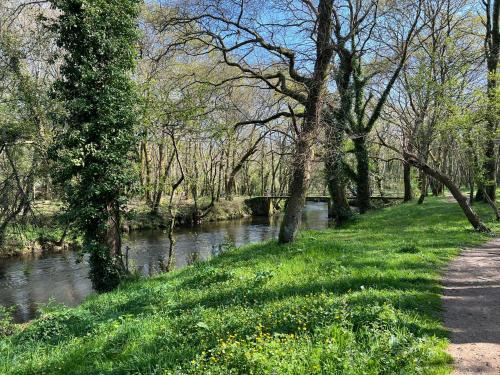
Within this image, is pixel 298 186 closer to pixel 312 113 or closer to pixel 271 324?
pixel 312 113

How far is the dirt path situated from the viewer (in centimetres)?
451

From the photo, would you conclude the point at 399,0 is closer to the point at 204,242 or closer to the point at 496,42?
the point at 496,42

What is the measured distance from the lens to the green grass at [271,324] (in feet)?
14.3

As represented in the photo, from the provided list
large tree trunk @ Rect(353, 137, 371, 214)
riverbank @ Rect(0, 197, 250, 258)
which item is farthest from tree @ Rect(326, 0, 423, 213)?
riverbank @ Rect(0, 197, 250, 258)

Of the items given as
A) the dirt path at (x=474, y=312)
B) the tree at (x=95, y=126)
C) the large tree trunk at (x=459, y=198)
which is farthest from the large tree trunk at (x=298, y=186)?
the tree at (x=95, y=126)

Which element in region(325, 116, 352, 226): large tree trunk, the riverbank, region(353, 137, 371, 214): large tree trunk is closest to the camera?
region(325, 116, 352, 226): large tree trunk

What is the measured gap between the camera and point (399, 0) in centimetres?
1777

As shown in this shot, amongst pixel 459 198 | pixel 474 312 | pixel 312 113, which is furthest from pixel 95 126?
pixel 459 198

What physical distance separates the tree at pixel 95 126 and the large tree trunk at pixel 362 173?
39.6ft

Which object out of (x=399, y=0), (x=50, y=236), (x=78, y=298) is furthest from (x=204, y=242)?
(x=399, y=0)

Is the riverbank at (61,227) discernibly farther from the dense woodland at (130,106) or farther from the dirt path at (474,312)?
Result: the dirt path at (474,312)

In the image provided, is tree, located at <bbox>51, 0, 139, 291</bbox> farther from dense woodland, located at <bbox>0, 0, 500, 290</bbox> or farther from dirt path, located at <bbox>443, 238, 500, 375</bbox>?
dirt path, located at <bbox>443, 238, 500, 375</bbox>

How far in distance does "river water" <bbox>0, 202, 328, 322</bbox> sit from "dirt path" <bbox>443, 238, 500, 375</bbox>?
10.8 metres

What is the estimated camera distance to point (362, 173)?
2278 cm
